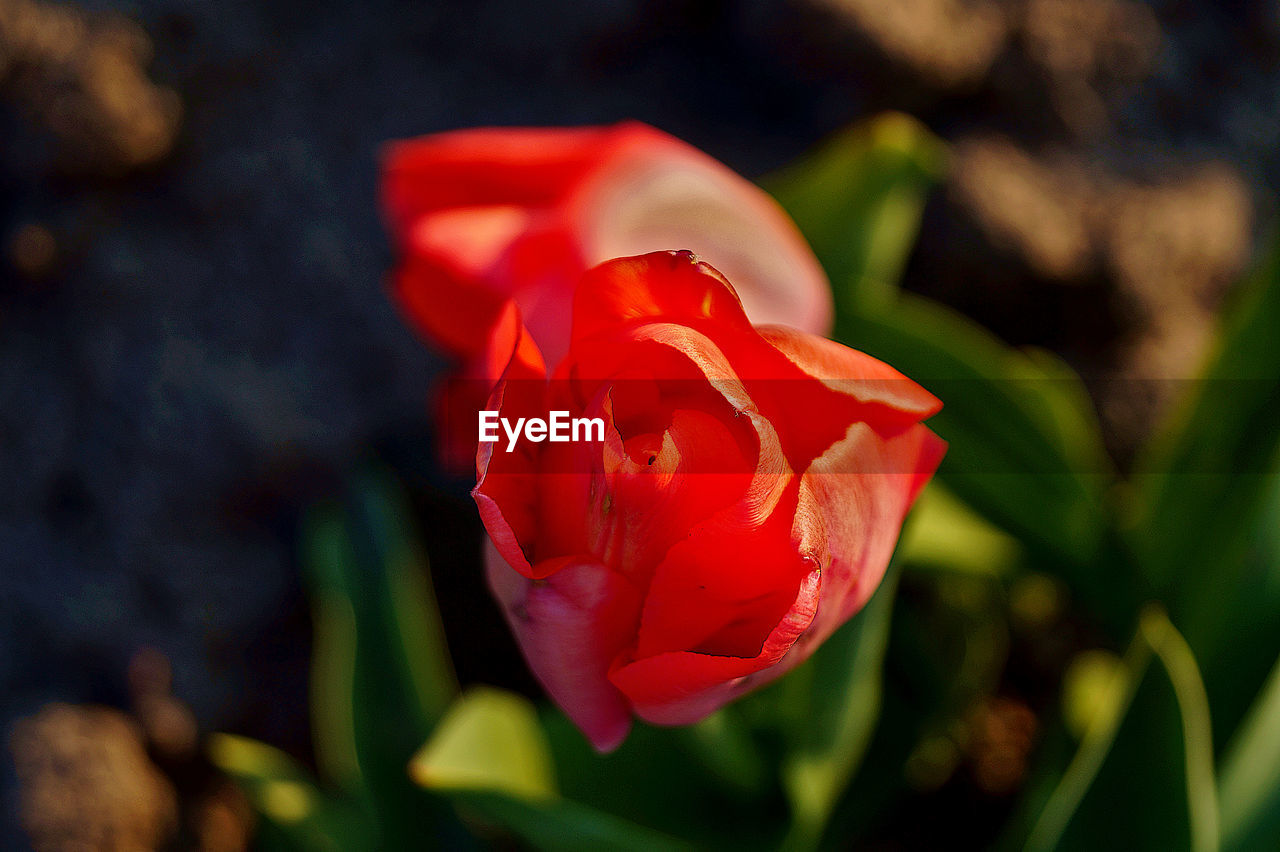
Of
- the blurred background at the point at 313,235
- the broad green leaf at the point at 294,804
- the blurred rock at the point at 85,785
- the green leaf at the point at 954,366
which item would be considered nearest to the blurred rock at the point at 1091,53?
the blurred background at the point at 313,235

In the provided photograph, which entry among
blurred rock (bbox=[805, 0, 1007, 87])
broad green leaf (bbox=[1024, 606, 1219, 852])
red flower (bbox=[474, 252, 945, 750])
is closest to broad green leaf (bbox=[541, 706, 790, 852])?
broad green leaf (bbox=[1024, 606, 1219, 852])

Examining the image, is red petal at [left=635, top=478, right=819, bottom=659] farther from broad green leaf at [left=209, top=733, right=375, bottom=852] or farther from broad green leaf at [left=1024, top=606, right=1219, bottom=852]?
broad green leaf at [left=209, top=733, right=375, bottom=852]

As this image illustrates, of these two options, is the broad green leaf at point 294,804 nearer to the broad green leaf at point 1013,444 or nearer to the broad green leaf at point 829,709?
the broad green leaf at point 829,709

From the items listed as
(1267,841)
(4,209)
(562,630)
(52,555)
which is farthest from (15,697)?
(1267,841)

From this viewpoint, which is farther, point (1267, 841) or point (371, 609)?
point (371, 609)

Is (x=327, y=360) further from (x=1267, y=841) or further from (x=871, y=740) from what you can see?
(x=1267, y=841)
